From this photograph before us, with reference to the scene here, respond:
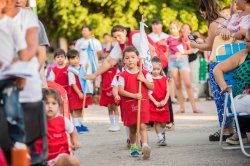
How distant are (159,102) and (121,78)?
5.16ft

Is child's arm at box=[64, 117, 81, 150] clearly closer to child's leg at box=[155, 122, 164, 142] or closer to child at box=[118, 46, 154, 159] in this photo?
child at box=[118, 46, 154, 159]

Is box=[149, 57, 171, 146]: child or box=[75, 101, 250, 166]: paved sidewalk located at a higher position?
box=[149, 57, 171, 146]: child

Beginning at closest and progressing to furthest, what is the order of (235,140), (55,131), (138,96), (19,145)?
(19,145) < (55,131) < (138,96) < (235,140)

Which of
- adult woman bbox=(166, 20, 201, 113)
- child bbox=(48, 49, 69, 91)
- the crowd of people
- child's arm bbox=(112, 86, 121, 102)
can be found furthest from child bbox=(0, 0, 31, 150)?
adult woman bbox=(166, 20, 201, 113)

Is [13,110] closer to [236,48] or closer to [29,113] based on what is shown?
[29,113]

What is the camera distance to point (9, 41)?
7.17 meters

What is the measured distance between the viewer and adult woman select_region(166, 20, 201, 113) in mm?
18391

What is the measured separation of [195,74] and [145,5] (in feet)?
22.6

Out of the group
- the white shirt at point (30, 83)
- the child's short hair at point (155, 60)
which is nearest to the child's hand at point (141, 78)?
the child's short hair at point (155, 60)

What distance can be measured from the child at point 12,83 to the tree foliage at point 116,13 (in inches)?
826

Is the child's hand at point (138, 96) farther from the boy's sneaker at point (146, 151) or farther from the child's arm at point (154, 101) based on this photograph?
the child's arm at point (154, 101)

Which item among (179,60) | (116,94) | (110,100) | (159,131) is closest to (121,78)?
(116,94)

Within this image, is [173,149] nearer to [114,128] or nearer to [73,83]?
[114,128]

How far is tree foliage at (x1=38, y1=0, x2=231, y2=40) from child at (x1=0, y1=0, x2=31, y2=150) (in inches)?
826
